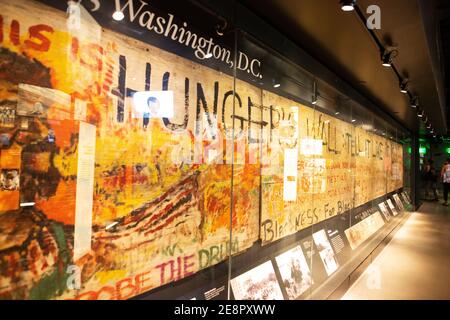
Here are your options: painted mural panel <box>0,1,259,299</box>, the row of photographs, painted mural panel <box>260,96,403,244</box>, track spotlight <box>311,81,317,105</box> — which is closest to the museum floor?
the row of photographs

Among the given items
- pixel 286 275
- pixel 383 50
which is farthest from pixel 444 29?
pixel 286 275

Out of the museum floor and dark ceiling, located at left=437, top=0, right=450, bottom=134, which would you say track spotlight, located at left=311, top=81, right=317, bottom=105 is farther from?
dark ceiling, located at left=437, top=0, right=450, bottom=134

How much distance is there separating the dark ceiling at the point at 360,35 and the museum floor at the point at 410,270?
2.57 metres

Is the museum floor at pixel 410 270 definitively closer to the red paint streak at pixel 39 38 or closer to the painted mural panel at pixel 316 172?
the painted mural panel at pixel 316 172

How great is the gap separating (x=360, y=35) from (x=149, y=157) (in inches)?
86.5

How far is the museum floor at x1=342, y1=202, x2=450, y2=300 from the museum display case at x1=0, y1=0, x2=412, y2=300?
0.80m

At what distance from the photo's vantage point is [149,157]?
171 cm

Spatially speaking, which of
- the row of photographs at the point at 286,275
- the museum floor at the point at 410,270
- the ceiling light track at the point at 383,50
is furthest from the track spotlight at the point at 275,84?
the museum floor at the point at 410,270

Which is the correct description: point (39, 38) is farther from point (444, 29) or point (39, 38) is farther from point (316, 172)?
point (444, 29)

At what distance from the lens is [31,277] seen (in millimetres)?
1247

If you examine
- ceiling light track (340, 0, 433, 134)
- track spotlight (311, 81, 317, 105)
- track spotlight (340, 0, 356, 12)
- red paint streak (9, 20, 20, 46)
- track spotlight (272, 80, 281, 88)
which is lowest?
red paint streak (9, 20, 20, 46)

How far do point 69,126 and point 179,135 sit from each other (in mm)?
645

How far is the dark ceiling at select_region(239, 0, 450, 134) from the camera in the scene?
2.38m
